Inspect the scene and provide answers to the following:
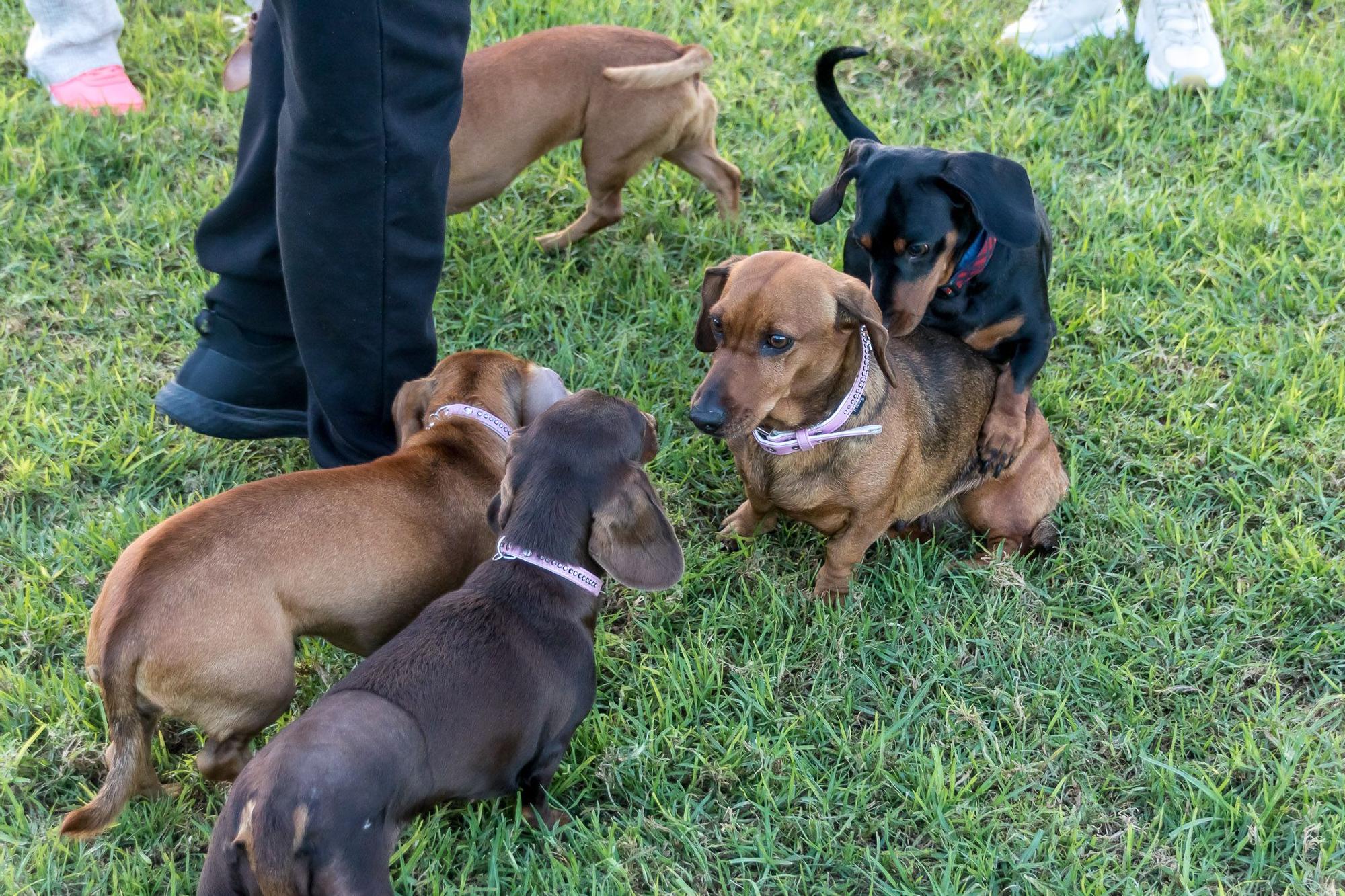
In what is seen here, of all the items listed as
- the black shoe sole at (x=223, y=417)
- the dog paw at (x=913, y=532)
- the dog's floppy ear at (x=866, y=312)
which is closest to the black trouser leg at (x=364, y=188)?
the black shoe sole at (x=223, y=417)

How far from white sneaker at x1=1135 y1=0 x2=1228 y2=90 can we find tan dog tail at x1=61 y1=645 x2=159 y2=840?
4959 mm

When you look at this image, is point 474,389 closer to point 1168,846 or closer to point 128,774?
point 128,774

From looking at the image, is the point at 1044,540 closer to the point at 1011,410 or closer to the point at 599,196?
the point at 1011,410

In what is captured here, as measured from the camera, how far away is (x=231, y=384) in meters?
3.59

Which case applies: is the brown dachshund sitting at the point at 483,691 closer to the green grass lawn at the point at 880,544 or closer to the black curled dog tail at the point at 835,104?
the green grass lawn at the point at 880,544

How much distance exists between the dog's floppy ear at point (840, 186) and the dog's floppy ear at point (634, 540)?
130cm

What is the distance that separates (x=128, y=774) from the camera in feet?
8.33

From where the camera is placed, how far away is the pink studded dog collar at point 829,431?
321 cm

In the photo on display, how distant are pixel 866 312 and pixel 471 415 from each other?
1101 millimetres

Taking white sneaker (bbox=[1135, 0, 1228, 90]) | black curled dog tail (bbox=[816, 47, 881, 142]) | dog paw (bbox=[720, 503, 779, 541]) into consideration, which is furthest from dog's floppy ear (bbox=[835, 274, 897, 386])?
white sneaker (bbox=[1135, 0, 1228, 90])

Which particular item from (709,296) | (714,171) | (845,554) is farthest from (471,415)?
(714,171)

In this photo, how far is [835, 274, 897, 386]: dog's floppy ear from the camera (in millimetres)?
2947

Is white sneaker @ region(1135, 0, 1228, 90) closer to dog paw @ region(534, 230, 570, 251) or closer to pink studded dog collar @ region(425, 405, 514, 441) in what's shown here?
dog paw @ region(534, 230, 570, 251)

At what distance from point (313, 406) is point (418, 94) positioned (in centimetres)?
110
